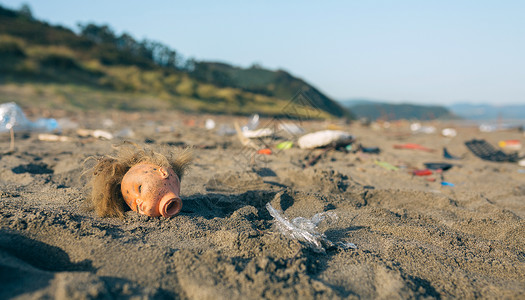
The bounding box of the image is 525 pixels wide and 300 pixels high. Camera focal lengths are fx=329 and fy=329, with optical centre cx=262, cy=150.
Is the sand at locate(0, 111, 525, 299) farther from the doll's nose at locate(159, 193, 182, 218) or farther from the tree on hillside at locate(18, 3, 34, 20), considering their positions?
the tree on hillside at locate(18, 3, 34, 20)

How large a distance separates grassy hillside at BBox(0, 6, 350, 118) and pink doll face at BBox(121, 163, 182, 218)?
11.1 feet

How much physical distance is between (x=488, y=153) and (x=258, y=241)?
7.39m

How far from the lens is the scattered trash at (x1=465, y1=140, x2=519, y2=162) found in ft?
23.6

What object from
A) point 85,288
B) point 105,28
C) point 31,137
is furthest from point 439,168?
point 105,28

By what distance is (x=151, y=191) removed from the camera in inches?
103

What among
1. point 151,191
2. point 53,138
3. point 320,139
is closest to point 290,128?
point 320,139

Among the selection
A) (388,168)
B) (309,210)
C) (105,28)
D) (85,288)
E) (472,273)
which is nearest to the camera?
(85,288)

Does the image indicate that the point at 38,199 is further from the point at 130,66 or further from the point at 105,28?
the point at 105,28

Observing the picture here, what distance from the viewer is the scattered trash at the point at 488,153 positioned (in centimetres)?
720

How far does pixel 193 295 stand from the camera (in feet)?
5.62

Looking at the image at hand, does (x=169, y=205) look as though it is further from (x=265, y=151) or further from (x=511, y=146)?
(x=511, y=146)

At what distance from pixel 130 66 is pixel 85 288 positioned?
91.2 feet

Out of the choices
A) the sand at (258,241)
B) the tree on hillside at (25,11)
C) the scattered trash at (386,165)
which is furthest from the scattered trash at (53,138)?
the tree on hillside at (25,11)

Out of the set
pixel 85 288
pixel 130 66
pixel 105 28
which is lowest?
pixel 85 288
